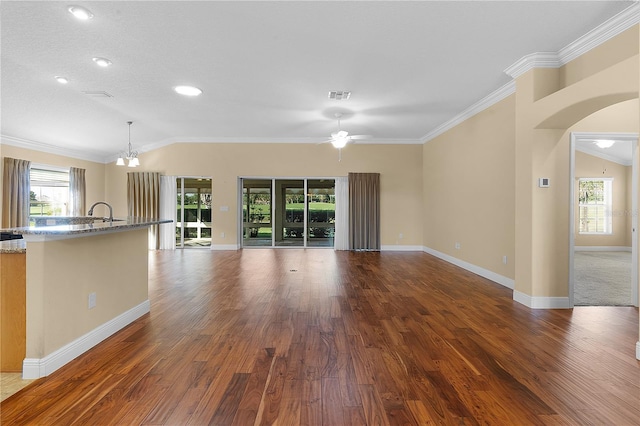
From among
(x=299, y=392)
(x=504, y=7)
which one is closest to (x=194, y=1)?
(x=504, y=7)

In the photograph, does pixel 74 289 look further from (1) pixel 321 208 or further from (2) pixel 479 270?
(1) pixel 321 208

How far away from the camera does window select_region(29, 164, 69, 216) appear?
24.7 feet

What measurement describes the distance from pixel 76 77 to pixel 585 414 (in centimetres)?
614

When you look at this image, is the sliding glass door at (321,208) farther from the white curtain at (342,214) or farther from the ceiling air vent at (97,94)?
the ceiling air vent at (97,94)

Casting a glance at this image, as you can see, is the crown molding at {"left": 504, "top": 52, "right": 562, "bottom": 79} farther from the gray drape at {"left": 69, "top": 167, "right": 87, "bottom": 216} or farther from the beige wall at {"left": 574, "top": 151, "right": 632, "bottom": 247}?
the gray drape at {"left": 69, "top": 167, "right": 87, "bottom": 216}

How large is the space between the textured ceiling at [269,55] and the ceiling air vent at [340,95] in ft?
0.41

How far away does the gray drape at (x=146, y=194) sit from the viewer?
332 inches

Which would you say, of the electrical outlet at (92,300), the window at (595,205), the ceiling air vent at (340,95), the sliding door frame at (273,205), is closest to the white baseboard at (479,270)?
the sliding door frame at (273,205)

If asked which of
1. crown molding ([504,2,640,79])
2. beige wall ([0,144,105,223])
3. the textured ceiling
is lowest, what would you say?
beige wall ([0,144,105,223])

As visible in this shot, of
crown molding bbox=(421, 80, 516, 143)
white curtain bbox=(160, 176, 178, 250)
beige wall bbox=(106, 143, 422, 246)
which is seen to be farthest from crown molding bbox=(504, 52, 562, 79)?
white curtain bbox=(160, 176, 178, 250)

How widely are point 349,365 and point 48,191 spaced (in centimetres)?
898

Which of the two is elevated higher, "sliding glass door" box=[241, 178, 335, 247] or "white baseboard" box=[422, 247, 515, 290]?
"sliding glass door" box=[241, 178, 335, 247]

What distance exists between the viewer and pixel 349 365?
2332 millimetres

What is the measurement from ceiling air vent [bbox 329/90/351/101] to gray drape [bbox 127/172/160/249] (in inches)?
224
